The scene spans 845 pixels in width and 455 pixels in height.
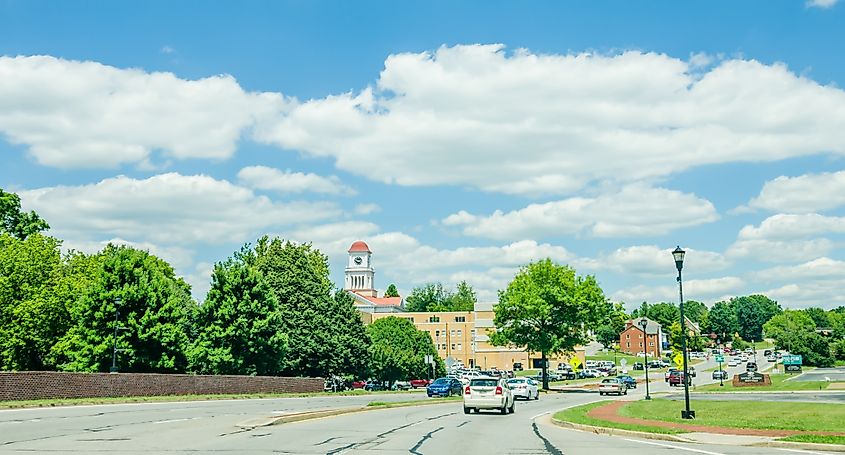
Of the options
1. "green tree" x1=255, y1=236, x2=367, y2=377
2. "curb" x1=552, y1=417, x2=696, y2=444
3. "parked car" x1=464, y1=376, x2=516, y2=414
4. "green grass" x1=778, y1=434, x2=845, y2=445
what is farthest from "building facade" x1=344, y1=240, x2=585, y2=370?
"green grass" x1=778, y1=434, x2=845, y2=445

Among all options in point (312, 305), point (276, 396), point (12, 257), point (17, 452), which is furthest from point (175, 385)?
point (17, 452)

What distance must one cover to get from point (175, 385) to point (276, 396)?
25.2 feet

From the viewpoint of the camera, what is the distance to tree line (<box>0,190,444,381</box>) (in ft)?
189

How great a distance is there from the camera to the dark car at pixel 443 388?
60219 millimetres

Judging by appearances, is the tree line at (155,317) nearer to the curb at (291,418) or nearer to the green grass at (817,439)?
the curb at (291,418)

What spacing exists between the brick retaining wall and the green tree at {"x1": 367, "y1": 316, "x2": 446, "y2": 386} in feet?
104

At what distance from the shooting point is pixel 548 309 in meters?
72.6

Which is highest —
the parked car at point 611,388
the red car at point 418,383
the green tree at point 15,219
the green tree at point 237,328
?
the green tree at point 15,219

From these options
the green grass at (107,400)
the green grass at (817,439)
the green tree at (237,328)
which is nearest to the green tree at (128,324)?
the green tree at (237,328)

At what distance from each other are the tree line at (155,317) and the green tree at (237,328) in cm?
9

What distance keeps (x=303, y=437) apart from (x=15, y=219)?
61.7 m

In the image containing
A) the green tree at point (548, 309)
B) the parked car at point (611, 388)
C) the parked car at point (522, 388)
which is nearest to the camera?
the parked car at point (522, 388)

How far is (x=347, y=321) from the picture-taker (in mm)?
77875

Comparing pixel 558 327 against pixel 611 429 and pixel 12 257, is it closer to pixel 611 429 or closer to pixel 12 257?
pixel 12 257
